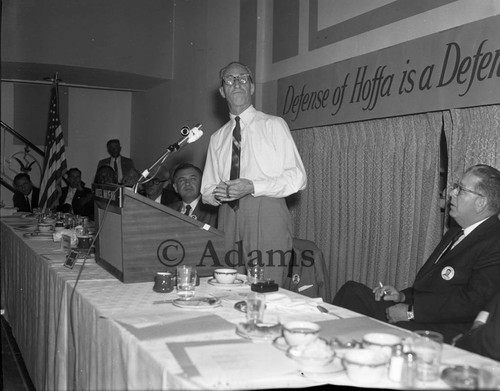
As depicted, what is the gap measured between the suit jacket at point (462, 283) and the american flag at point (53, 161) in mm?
5525

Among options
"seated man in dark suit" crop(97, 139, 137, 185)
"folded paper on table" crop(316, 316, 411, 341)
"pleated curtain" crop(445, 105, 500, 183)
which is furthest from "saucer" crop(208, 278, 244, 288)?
"seated man in dark suit" crop(97, 139, 137, 185)

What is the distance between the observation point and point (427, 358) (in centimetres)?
126

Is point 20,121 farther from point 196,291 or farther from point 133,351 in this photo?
point 133,351

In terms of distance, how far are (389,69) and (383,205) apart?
2.99ft

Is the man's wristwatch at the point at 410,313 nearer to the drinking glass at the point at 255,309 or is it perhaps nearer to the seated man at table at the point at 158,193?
the drinking glass at the point at 255,309

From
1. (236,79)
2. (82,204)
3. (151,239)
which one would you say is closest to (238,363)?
(151,239)

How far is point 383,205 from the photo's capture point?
4074 mm

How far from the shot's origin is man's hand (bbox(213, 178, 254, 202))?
274 centimetres

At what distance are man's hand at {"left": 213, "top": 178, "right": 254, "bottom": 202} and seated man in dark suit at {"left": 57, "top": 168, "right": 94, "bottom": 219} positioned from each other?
3.92 metres

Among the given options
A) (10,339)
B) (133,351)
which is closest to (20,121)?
(10,339)

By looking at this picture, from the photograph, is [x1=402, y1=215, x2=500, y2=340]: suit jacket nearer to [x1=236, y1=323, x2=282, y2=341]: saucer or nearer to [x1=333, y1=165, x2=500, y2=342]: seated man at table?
[x1=333, y1=165, x2=500, y2=342]: seated man at table

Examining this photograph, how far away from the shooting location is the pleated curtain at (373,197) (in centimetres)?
372

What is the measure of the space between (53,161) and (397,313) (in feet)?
19.9

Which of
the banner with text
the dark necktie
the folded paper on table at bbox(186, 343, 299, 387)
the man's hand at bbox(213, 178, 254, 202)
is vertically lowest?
the folded paper on table at bbox(186, 343, 299, 387)
